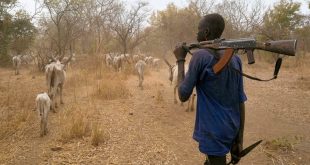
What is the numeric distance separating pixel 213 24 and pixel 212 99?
0.62 meters

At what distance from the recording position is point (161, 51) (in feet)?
123

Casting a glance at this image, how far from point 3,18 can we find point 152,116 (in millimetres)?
6386

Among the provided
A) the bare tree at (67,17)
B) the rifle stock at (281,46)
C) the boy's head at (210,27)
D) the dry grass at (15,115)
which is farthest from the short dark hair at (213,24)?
the bare tree at (67,17)

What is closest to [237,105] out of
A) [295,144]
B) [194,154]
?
[194,154]

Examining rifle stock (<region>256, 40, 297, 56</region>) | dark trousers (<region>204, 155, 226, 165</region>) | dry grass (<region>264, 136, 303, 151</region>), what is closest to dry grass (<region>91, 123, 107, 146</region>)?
dry grass (<region>264, 136, 303, 151</region>)

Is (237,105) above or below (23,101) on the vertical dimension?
above

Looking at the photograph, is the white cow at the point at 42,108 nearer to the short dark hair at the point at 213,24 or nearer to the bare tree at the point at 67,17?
the short dark hair at the point at 213,24

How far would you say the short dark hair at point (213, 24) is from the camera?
294 cm

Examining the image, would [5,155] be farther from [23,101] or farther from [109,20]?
[109,20]

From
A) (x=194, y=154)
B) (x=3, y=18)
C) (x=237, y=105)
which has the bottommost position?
(x=194, y=154)

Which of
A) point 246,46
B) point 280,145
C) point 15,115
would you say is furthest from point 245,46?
point 15,115

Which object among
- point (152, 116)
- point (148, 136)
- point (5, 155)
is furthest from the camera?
point (152, 116)

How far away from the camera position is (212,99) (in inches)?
113

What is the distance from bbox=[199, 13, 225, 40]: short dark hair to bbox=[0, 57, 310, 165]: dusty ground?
10.1 ft
